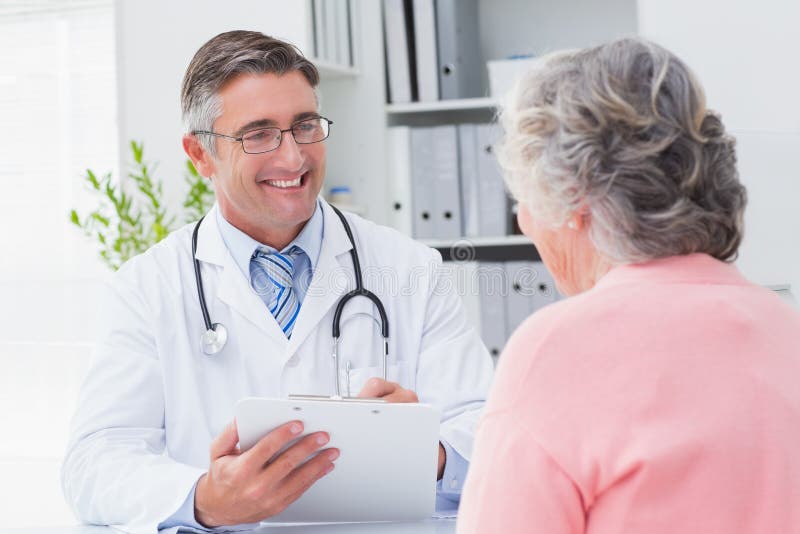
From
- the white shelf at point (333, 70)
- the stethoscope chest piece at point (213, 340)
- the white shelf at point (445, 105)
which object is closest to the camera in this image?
the stethoscope chest piece at point (213, 340)

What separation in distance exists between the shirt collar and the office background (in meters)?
0.91

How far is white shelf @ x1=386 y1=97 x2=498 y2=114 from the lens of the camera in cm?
255

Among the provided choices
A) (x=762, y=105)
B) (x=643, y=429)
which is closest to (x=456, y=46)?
(x=762, y=105)

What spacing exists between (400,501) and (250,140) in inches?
27.7

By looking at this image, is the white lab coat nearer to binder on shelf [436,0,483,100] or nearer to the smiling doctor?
the smiling doctor

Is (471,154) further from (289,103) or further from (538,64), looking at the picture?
(538,64)

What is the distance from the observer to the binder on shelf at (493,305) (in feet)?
8.52

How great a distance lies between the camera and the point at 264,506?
1138mm

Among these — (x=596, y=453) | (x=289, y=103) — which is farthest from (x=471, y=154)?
(x=596, y=453)

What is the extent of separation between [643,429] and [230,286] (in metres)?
0.96

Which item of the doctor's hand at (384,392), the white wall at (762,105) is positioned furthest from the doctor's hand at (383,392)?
the white wall at (762,105)

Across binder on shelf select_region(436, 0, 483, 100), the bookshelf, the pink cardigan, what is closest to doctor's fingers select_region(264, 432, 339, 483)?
the pink cardigan

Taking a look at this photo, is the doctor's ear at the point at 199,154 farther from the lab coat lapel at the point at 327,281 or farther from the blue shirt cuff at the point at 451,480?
the blue shirt cuff at the point at 451,480

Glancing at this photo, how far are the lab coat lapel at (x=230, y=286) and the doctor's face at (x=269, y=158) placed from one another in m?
0.07
